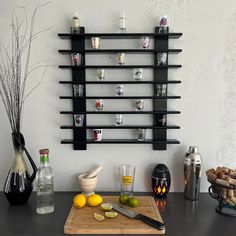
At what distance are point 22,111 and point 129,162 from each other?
0.68 meters

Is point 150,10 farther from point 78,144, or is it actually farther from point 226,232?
point 226,232

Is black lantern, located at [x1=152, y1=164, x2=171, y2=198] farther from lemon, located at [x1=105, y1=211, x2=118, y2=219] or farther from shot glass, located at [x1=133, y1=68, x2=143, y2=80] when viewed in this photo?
shot glass, located at [x1=133, y1=68, x2=143, y2=80]

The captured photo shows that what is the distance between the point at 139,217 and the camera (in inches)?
43.3

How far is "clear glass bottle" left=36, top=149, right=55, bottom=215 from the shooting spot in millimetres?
1182

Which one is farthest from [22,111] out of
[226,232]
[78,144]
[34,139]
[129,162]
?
[226,232]

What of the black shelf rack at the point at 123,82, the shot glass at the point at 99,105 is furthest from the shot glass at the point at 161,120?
the shot glass at the point at 99,105

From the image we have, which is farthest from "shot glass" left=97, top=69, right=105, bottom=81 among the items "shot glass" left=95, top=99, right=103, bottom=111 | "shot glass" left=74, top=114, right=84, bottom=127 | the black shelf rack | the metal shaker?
the metal shaker

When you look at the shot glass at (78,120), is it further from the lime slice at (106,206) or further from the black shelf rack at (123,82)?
the lime slice at (106,206)

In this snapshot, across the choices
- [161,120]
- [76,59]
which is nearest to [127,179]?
[161,120]

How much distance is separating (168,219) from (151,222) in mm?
113

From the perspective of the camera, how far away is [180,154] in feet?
4.83

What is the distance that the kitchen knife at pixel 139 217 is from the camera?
1.03 metres

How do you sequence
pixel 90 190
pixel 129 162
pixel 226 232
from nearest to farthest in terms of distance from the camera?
pixel 226 232, pixel 90 190, pixel 129 162

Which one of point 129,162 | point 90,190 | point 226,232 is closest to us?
point 226,232
